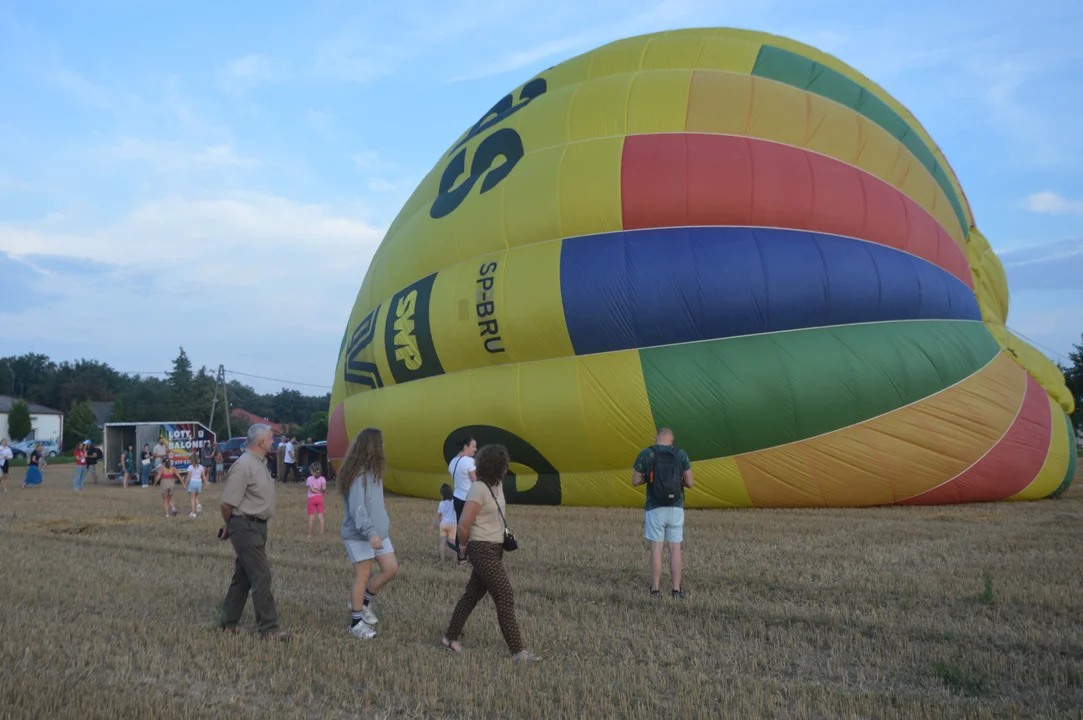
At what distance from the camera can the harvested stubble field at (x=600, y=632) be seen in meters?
4.63

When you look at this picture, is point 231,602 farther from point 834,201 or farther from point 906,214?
point 906,214

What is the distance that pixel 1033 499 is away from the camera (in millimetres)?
14156

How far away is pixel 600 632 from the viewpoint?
20.3 feet

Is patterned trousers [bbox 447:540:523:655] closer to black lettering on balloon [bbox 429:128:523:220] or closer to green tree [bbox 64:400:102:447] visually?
black lettering on balloon [bbox 429:128:523:220]

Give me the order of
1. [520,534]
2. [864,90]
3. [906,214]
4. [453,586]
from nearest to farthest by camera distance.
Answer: [453,586]
[520,534]
[906,214]
[864,90]

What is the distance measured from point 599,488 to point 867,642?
8.21m

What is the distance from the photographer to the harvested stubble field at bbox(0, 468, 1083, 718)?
182 inches

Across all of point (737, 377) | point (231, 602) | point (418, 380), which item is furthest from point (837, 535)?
point (418, 380)

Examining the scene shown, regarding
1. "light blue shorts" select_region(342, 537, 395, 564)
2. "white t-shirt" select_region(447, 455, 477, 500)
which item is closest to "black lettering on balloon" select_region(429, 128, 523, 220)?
"white t-shirt" select_region(447, 455, 477, 500)

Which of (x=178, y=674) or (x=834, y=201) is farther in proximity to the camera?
(x=834, y=201)

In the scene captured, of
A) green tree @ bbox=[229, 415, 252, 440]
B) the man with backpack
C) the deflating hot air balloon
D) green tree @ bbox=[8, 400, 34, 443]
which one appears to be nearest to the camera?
the man with backpack

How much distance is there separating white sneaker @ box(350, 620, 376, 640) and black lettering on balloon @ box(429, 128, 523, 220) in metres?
10.5

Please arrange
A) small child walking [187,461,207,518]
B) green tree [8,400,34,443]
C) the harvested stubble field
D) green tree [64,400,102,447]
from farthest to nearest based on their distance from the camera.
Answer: green tree [64,400,102,447] → green tree [8,400,34,443] → small child walking [187,461,207,518] → the harvested stubble field

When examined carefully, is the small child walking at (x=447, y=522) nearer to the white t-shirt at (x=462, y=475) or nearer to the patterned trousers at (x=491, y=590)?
the white t-shirt at (x=462, y=475)
